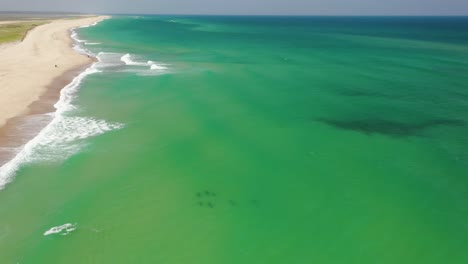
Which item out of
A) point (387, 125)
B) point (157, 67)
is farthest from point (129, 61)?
point (387, 125)

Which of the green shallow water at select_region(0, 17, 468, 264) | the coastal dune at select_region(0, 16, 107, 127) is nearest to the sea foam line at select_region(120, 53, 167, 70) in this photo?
the coastal dune at select_region(0, 16, 107, 127)

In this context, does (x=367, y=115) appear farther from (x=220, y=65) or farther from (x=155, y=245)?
(x=220, y=65)

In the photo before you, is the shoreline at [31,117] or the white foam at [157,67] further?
the white foam at [157,67]

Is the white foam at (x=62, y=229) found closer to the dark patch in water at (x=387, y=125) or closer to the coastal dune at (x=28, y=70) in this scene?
the coastal dune at (x=28, y=70)

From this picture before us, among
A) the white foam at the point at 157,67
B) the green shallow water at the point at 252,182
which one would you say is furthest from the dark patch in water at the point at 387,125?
the white foam at the point at 157,67

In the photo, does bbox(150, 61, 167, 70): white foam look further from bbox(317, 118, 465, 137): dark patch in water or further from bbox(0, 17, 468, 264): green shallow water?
bbox(317, 118, 465, 137): dark patch in water

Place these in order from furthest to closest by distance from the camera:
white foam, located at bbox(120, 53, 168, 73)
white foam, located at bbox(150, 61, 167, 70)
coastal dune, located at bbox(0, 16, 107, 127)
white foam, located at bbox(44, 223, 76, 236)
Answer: white foam, located at bbox(120, 53, 168, 73) < white foam, located at bbox(150, 61, 167, 70) < coastal dune, located at bbox(0, 16, 107, 127) < white foam, located at bbox(44, 223, 76, 236)
